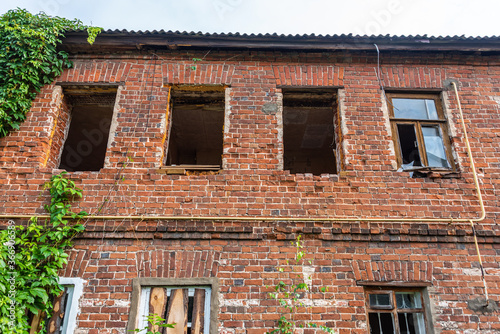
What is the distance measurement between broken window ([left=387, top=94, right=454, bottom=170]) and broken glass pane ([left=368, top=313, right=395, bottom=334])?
233 centimetres

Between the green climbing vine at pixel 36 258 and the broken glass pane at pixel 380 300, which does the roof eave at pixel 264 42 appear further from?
the broken glass pane at pixel 380 300

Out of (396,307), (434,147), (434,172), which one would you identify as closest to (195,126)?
(434,147)

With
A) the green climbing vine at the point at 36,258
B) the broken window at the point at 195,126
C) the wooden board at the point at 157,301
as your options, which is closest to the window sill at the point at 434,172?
the broken window at the point at 195,126

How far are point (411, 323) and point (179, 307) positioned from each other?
3.18 metres

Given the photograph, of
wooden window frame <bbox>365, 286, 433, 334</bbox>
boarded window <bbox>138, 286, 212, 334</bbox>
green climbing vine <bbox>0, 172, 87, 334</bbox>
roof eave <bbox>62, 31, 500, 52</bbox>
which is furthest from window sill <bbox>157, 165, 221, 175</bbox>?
wooden window frame <bbox>365, 286, 433, 334</bbox>

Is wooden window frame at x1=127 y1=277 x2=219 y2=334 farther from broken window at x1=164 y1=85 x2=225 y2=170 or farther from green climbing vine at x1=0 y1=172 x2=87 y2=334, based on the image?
broken window at x1=164 y1=85 x2=225 y2=170

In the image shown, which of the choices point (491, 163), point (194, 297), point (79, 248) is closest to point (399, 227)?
point (491, 163)

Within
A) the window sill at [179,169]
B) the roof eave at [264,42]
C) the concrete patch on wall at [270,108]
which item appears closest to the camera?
the window sill at [179,169]

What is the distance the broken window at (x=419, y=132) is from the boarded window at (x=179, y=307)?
377cm

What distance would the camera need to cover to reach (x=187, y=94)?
669cm

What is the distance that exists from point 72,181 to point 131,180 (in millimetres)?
870

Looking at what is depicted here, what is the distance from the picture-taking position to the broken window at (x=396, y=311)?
5.01 m

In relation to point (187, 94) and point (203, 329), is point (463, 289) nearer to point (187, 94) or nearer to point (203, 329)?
point (203, 329)

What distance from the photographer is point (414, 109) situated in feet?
21.4
